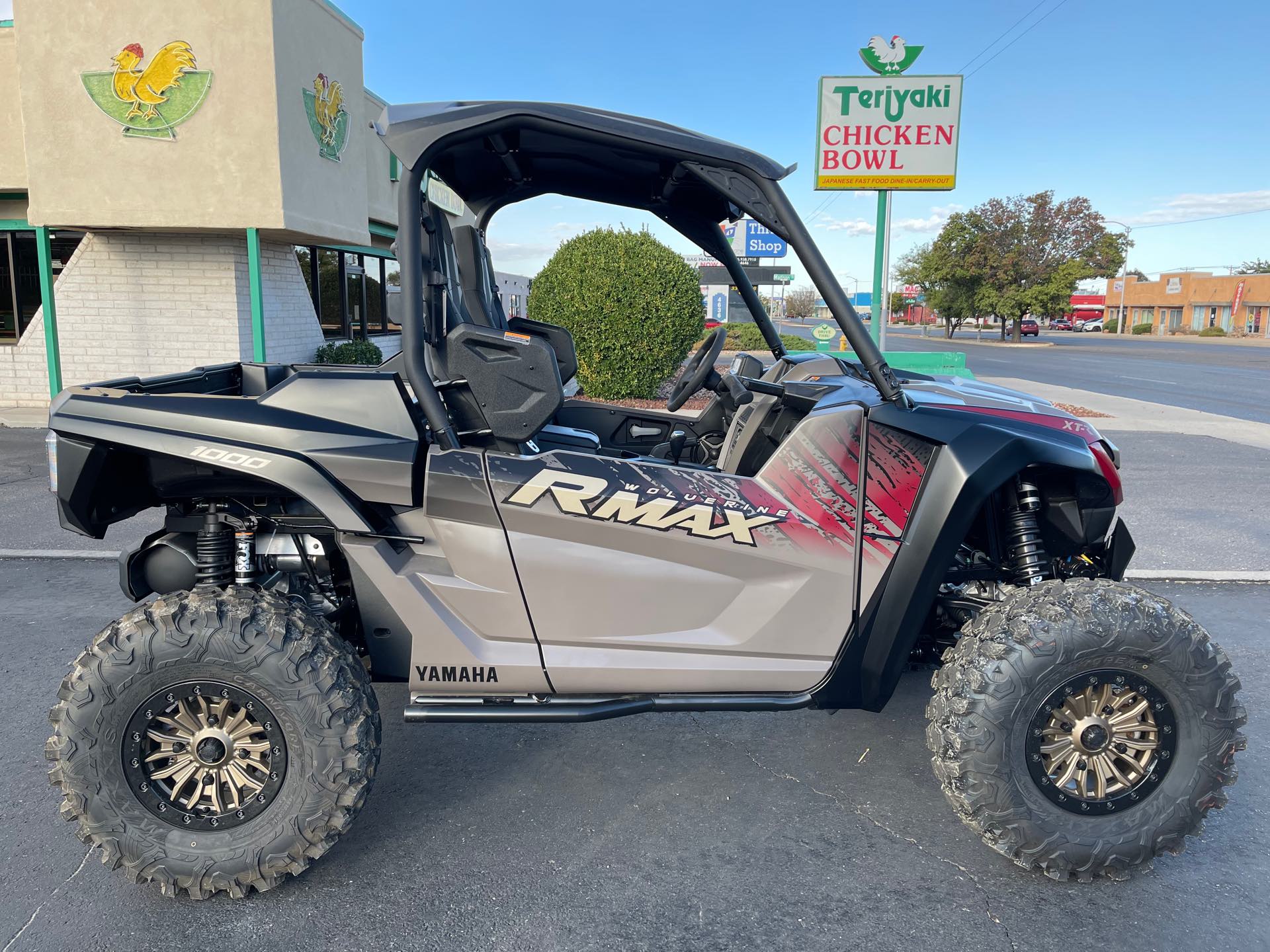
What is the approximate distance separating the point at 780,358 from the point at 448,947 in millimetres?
2617

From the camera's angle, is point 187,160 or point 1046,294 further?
point 1046,294

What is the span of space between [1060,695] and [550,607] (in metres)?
1.56

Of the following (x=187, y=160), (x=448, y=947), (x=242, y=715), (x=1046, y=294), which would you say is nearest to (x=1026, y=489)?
(x=448, y=947)

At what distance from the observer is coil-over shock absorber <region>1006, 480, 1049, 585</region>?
2965 mm

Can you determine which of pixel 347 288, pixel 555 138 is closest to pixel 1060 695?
pixel 555 138

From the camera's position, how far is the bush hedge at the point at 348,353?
15297mm

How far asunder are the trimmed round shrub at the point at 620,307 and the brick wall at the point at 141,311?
4550mm

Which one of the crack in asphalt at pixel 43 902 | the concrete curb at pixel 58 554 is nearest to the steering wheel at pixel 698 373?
the crack in asphalt at pixel 43 902

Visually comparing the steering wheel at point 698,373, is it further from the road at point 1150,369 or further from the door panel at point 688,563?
the road at point 1150,369

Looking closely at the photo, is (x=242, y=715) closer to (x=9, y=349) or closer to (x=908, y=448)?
(x=908, y=448)

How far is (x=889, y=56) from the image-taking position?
1264 centimetres

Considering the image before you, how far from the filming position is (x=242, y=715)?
8.66 ft

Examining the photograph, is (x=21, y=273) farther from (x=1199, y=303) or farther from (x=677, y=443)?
(x=1199, y=303)

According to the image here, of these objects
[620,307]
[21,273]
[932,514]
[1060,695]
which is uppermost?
[21,273]
